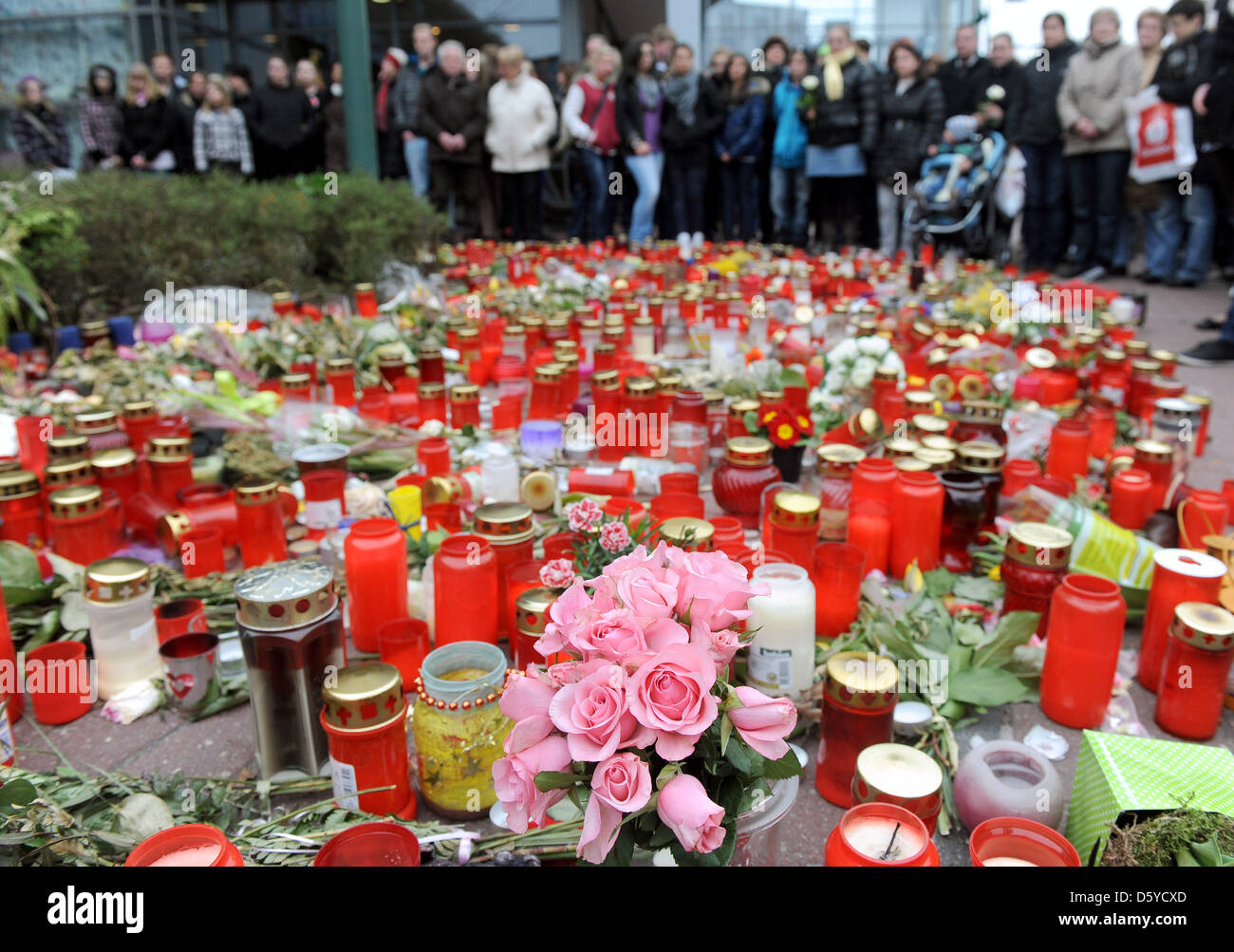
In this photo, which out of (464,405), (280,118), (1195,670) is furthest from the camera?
(280,118)

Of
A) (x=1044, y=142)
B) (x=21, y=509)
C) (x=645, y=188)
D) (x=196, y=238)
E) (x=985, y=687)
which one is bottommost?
(x=985, y=687)

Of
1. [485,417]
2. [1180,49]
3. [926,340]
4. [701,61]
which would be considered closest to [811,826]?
[485,417]

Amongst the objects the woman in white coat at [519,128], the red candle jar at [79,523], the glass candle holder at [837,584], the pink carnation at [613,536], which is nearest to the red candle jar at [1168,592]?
the glass candle holder at [837,584]

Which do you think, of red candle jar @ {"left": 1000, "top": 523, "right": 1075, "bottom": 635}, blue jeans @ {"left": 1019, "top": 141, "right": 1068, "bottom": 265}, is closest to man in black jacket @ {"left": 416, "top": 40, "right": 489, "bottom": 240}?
blue jeans @ {"left": 1019, "top": 141, "right": 1068, "bottom": 265}

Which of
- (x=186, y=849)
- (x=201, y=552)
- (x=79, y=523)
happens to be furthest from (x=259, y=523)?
(x=186, y=849)

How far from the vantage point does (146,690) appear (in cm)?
199

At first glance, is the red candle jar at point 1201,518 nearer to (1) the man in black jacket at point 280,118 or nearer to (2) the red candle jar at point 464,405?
(2) the red candle jar at point 464,405

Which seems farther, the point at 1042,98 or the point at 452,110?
the point at 452,110

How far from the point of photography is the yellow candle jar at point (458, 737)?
155 centimetres

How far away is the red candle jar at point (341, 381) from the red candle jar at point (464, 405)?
0.61 metres

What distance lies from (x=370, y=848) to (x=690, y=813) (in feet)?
1.67

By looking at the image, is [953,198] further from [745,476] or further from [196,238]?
[745,476]

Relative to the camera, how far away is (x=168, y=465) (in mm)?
2648

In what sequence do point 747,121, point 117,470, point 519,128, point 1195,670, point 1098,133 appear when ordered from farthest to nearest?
point 747,121 < point 519,128 < point 1098,133 < point 117,470 < point 1195,670
